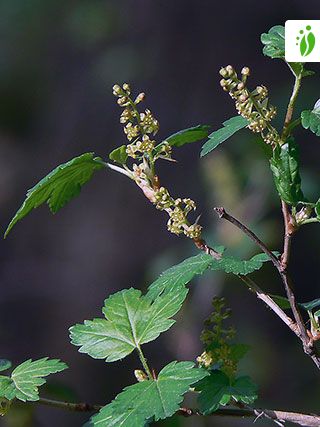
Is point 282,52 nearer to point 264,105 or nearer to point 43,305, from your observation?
point 264,105

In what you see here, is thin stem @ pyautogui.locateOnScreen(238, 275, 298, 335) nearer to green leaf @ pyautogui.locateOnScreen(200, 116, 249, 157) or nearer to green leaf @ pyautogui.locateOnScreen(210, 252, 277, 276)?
green leaf @ pyautogui.locateOnScreen(210, 252, 277, 276)

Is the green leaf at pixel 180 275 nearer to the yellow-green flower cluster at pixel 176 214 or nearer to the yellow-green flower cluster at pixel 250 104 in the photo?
the yellow-green flower cluster at pixel 176 214

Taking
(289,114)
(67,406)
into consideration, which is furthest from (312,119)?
(67,406)

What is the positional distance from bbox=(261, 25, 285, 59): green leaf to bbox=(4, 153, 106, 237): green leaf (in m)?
0.21

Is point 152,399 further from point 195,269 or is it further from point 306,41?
point 306,41

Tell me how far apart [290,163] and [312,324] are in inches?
6.4

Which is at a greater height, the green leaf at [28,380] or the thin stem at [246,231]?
the thin stem at [246,231]

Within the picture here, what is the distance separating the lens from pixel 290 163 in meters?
0.78

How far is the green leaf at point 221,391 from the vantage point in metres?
0.82

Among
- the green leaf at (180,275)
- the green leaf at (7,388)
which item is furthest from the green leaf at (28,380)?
the green leaf at (180,275)

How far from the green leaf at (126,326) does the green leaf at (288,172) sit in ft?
0.46

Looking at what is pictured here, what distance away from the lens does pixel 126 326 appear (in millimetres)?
873

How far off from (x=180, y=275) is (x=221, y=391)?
0.13 metres

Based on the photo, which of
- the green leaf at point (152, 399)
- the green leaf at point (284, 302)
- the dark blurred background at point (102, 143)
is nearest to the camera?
the green leaf at point (152, 399)
